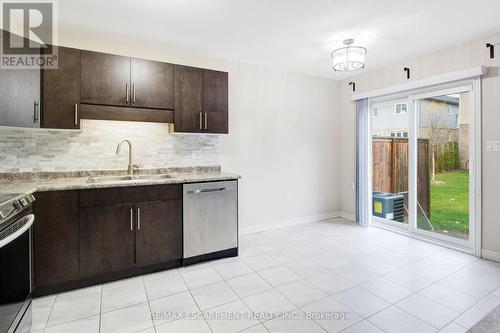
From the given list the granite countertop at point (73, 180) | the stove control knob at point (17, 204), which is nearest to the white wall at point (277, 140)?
the granite countertop at point (73, 180)

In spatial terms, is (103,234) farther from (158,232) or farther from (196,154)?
(196,154)

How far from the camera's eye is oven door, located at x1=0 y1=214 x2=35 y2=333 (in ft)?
4.83

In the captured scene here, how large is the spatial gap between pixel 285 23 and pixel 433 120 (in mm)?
2553

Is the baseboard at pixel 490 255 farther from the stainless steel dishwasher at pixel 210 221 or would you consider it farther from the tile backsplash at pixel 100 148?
the tile backsplash at pixel 100 148

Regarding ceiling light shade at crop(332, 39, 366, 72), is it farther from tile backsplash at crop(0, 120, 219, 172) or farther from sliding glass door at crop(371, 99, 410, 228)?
tile backsplash at crop(0, 120, 219, 172)

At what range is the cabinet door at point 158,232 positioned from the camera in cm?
269

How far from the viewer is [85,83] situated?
2.69 m

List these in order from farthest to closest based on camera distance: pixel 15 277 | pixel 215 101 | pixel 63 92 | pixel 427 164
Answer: pixel 427 164, pixel 215 101, pixel 63 92, pixel 15 277

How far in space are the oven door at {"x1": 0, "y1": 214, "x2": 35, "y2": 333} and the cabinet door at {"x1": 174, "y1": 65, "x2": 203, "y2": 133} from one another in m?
1.78

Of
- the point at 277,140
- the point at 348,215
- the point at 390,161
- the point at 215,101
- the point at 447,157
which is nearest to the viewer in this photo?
the point at 215,101

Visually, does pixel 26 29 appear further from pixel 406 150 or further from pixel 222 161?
pixel 406 150

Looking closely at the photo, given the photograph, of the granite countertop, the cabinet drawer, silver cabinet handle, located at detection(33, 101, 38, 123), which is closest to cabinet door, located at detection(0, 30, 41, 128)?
silver cabinet handle, located at detection(33, 101, 38, 123)

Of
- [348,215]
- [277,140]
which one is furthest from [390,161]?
[277,140]

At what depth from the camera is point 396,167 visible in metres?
4.35
